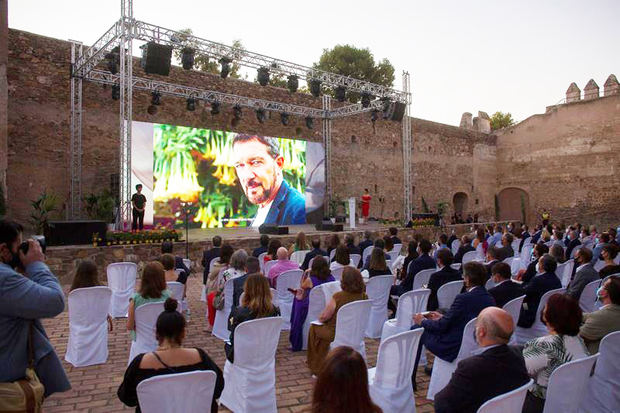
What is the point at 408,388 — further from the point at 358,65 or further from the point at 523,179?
the point at 358,65

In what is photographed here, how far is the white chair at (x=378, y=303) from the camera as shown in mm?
4980

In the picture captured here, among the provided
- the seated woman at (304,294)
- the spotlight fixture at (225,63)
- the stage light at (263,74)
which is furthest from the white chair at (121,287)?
the stage light at (263,74)

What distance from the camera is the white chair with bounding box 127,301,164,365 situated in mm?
3570

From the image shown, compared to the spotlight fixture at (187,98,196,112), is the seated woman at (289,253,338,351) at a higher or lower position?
lower

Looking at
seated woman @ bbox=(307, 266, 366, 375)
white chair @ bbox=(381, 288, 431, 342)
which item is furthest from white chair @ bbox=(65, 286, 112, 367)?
white chair @ bbox=(381, 288, 431, 342)

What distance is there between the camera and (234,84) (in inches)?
629

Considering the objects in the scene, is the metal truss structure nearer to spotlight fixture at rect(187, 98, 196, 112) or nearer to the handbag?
spotlight fixture at rect(187, 98, 196, 112)

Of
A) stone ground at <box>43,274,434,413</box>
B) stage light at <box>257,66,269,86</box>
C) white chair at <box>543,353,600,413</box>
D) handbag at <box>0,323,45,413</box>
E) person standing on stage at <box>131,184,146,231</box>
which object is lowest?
stone ground at <box>43,274,434,413</box>

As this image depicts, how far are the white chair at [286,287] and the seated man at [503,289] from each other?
2.09m

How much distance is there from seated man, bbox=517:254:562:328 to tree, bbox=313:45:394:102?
2731 cm

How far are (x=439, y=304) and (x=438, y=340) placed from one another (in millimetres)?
940

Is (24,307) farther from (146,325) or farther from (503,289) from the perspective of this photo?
(503,289)

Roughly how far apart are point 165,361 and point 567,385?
1.98 meters

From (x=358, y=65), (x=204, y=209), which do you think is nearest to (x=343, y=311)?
(x=204, y=209)
